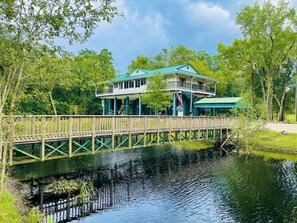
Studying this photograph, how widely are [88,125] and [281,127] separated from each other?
73.9ft

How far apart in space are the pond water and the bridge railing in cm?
288

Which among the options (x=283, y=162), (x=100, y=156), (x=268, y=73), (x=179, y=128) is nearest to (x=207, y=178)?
(x=179, y=128)

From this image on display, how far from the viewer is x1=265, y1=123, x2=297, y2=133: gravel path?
87.1ft

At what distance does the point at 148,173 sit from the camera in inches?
655

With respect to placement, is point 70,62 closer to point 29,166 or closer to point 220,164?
point 29,166

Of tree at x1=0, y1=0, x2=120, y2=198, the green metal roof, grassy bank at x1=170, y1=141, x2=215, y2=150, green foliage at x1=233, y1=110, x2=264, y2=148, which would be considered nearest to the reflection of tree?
green foliage at x1=233, y1=110, x2=264, y2=148

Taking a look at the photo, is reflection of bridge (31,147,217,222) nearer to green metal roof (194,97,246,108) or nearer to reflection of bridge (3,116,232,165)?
Result: reflection of bridge (3,116,232,165)

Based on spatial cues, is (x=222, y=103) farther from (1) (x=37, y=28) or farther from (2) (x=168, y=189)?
(1) (x=37, y=28)

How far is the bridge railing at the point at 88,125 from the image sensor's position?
1127cm

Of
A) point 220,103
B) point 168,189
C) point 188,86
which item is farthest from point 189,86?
point 168,189

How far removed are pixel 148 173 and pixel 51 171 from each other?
20.5 feet

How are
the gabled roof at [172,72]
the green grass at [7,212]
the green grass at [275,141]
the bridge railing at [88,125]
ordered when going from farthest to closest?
1. the gabled roof at [172,72]
2. the green grass at [275,141]
3. the bridge railing at [88,125]
4. the green grass at [7,212]

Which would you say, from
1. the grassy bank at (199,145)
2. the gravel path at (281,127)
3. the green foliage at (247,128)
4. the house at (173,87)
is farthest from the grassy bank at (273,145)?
the house at (173,87)

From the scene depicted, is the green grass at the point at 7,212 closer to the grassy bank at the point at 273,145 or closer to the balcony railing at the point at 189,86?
the grassy bank at the point at 273,145
